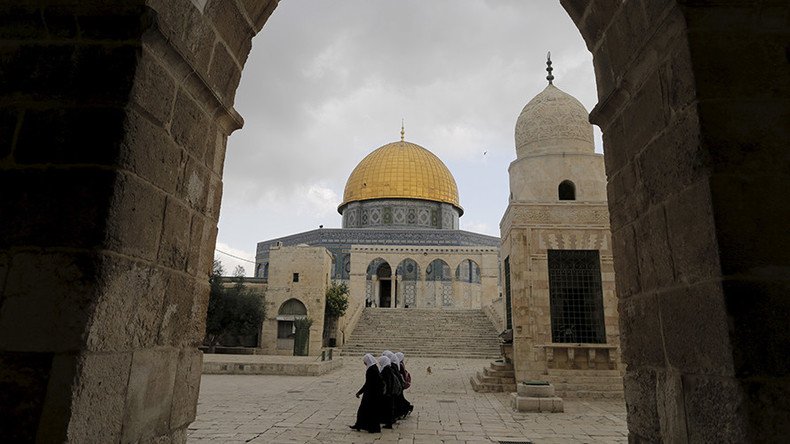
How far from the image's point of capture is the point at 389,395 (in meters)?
5.90

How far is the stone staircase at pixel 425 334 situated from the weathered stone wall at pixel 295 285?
2.22 m

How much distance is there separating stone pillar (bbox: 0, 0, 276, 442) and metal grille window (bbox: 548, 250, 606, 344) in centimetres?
834

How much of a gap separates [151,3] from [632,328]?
8.58ft

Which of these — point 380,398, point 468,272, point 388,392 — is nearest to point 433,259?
point 468,272

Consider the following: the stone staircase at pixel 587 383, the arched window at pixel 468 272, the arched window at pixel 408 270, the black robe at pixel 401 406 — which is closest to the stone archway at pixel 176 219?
the black robe at pixel 401 406

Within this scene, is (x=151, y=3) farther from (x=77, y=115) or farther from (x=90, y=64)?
(x=77, y=115)

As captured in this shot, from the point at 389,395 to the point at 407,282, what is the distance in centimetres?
2322

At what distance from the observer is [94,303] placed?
164 centimetres

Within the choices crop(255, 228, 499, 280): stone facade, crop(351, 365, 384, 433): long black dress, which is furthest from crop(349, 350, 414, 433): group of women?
crop(255, 228, 499, 280): stone facade

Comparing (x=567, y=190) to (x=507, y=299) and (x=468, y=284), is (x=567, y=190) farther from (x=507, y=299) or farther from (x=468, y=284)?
(x=468, y=284)

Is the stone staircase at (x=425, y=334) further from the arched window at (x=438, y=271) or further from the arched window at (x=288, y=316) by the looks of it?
the arched window at (x=438, y=271)

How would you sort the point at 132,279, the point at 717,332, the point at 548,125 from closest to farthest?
the point at 717,332 < the point at 132,279 < the point at 548,125

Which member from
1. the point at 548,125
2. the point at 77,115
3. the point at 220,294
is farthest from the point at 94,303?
→ the point at 220,294

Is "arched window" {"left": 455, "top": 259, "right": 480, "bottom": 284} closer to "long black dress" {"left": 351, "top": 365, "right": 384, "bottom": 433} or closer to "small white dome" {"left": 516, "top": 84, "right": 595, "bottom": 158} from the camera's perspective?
"small white dome" {"left": 516, "top": 84, "right": 595, "bottom": 158}
